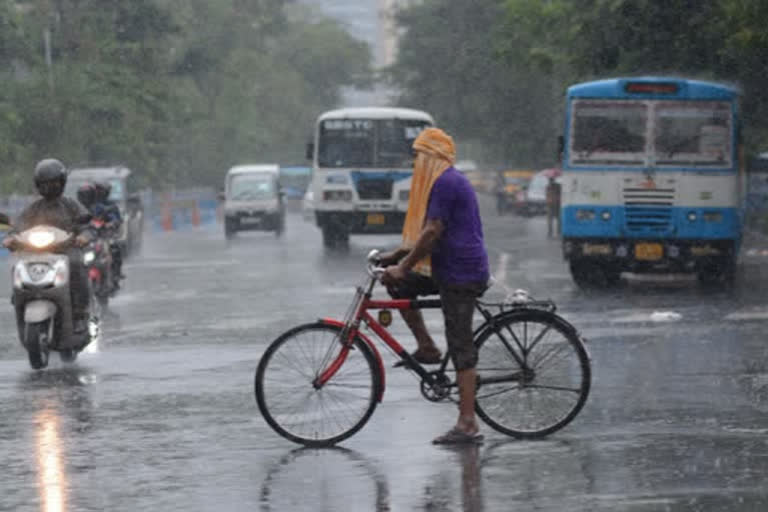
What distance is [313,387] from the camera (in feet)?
33.3

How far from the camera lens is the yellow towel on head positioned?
9.92 metres

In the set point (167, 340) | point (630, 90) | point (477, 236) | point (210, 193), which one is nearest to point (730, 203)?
point (630, 90)

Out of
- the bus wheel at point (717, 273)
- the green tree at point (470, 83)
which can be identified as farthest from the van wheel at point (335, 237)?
the green tree at point (470, 83)

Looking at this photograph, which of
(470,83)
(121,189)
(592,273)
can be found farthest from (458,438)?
(470,83)

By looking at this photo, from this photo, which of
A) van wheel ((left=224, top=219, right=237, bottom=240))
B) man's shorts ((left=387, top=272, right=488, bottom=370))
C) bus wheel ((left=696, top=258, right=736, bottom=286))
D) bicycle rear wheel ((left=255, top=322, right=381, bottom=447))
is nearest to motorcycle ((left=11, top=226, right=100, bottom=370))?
bicycle rear wheel ((left=255, top=322, right=381, bottom=447))

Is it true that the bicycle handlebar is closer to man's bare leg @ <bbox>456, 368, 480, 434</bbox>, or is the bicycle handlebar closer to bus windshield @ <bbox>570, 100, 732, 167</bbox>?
man's bare leg @ <bbox>456, 368, 480, 434</bbox>

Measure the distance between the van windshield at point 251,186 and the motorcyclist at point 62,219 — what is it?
35.6m

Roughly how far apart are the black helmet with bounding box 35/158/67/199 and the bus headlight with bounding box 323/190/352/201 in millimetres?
22546

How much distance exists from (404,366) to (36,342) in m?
4.92

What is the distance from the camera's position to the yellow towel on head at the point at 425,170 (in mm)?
9922

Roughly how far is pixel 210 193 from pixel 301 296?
199 feet

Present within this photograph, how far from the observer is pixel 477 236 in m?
9.94

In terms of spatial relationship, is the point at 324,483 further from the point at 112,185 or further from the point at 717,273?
the point at 112,185

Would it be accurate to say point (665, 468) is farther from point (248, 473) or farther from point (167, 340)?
point (167, 340)
